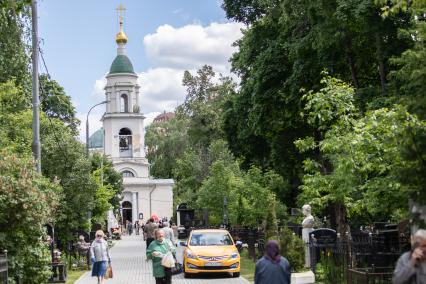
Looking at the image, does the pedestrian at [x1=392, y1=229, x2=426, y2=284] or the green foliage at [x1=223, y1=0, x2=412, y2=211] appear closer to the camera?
the pedestrian at [x1=392, y1=229, x2=426, y2=284]

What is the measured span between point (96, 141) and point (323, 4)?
10189cm

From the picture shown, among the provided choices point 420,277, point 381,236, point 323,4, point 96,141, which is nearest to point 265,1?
point 323,4

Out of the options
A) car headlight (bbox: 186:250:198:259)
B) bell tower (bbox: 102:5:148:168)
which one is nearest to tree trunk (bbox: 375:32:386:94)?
car headlight (bbox: 186:250:198:259)

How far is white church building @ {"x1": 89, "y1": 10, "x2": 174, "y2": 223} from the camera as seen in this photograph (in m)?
93.5

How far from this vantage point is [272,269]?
10.4m

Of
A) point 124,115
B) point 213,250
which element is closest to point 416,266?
point 213,250

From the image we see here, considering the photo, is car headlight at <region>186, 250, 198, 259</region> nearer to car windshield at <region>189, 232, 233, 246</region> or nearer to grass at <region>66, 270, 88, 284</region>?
car windshield at <region>189, 232, 233, 246</region>

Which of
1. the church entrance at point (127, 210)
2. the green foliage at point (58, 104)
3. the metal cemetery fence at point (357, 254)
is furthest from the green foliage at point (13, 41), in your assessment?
the church entrance at point (127, 210)

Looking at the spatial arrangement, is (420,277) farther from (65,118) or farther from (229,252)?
(65,118)

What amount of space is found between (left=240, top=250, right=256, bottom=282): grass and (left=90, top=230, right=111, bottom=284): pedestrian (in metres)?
4.36

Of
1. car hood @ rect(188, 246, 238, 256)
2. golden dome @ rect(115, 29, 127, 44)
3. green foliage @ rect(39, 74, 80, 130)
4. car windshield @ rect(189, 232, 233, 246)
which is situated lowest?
car hood @ rect(188, 246, 238, 256)

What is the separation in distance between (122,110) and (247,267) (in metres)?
71.4

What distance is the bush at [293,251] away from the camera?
2014 centimetres

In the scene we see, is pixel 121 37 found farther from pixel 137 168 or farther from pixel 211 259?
pixel 211 259
